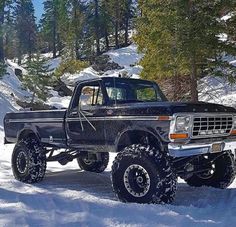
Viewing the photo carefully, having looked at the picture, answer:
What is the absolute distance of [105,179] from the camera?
923 cm

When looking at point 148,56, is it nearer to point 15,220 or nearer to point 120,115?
point 120,115

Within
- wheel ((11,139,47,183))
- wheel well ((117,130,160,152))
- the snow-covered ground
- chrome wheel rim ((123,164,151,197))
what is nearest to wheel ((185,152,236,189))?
the snow-covered ground

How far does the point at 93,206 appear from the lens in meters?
6.13

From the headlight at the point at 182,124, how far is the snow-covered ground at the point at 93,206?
1203mm

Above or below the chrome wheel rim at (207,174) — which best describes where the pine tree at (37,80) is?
above

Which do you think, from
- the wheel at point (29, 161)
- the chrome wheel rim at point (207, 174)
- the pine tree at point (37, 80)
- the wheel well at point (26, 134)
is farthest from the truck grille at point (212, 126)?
the pine tree at point (37, 80)

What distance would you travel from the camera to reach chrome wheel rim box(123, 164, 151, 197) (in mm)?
6340

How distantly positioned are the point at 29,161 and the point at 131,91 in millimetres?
2787

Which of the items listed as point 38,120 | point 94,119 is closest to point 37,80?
point 38,120

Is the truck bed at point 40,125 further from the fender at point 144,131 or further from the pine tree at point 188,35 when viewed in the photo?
the pine tree at point 188,35

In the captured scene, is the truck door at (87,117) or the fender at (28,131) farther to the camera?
the fender at (28,131)

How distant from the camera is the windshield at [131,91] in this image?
299 inches

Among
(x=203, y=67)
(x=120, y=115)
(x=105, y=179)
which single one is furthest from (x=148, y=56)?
(x=120, y=115)

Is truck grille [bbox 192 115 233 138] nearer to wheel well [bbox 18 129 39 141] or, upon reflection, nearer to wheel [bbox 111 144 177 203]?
wheel [bbox 111 144 177 203]
